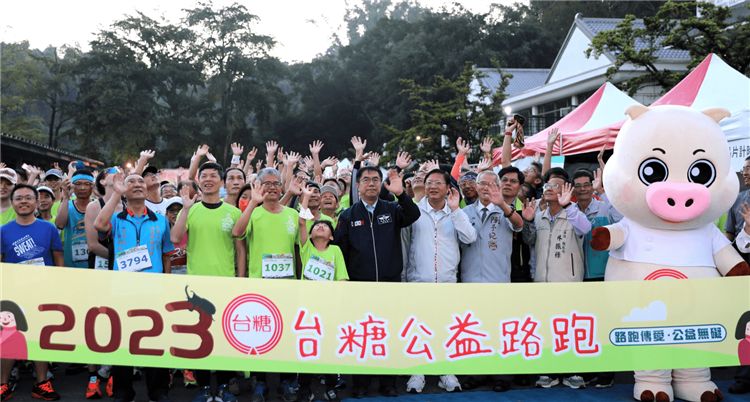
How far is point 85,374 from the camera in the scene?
213 inches

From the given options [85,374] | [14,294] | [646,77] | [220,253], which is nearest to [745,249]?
[220,253]

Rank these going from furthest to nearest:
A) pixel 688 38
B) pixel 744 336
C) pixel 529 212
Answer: pixel 688 38
pixel 529 212
pixel 744 336

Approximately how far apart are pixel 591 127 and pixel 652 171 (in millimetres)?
5691

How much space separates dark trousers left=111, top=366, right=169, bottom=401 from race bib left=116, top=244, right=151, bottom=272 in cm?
79

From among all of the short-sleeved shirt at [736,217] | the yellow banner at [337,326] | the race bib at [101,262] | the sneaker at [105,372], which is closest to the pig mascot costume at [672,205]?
the yellow banner at [337,326]

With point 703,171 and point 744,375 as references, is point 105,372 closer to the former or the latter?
point 703,171

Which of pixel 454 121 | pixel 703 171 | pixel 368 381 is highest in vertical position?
pixel 454 121

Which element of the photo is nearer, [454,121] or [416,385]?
[416,385]

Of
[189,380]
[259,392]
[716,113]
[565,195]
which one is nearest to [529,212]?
[565,195]

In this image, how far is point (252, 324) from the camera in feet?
12.9

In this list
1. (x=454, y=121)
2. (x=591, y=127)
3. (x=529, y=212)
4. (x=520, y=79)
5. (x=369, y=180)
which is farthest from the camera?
(x=520, y=79)

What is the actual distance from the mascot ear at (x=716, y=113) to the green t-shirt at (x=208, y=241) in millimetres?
4112

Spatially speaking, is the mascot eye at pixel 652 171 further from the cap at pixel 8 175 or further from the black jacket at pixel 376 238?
the cap at pixel 8 175

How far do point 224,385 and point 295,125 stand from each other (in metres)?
41.0
